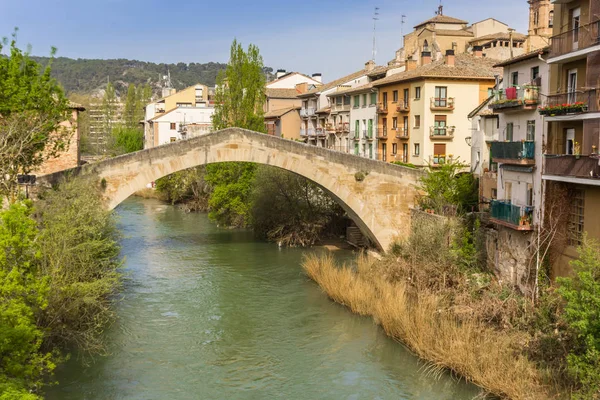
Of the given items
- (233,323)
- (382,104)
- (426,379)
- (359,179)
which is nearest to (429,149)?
(382,104)

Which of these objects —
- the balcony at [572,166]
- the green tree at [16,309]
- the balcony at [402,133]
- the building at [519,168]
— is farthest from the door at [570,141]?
the balcony at [402,133]

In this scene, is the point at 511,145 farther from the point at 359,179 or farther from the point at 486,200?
the point at 359,179

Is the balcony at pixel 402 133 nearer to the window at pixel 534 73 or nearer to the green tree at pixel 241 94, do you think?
the green tree at pixel 241 94

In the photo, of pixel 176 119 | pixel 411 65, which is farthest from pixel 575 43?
pixel 176 119

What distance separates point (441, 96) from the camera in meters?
33.9

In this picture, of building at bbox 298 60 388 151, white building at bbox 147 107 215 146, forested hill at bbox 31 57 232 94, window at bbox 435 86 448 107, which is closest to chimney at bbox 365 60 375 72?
building at bbox 298 60 388 151

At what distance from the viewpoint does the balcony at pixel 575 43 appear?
599 inches

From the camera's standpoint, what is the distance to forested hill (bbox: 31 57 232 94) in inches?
6371

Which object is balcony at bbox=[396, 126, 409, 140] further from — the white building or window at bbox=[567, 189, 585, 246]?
the white building

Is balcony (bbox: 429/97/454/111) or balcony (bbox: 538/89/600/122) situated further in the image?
balcony (bbox: 429/97/454/111)

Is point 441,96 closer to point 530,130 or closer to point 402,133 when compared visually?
point 402,133

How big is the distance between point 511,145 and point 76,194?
12.9m

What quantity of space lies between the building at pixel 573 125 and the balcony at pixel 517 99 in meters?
0.68

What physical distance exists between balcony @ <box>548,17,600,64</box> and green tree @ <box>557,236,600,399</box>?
5480 mm
